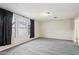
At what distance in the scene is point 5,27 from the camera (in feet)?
15.5

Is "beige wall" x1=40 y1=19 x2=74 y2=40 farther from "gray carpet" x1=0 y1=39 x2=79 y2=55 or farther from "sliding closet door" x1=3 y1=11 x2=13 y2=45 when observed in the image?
"sliding closet door" x1=3 y1=11 x2=13 y2=45

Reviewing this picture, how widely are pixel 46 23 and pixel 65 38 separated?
111 inches

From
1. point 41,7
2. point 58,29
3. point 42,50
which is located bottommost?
point 42,50

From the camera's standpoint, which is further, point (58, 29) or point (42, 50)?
point (58, 29)

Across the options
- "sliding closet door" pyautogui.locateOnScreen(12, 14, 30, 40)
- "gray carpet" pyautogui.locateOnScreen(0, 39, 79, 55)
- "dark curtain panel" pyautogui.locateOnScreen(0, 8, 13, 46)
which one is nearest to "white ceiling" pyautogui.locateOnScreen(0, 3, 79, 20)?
"dark curtain panel" pyautogui.locateOnScreen(0, 8, 13, 46)

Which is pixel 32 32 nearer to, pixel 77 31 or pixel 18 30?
pixel 18 30

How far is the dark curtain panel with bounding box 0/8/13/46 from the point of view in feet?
14.8

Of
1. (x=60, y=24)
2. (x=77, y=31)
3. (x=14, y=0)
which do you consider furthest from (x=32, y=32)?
(x=14, y=0)

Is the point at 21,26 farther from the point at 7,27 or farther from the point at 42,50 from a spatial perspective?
the point at 42,50

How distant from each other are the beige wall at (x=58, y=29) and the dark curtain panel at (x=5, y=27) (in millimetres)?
5692

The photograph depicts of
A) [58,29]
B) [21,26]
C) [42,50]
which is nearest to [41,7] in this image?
[42,50]

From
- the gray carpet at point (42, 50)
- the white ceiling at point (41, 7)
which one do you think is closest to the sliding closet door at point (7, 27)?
the white ceiling at point (41, 7)

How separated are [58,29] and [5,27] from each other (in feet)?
19.9

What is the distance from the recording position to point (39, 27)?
10875 millimetres
